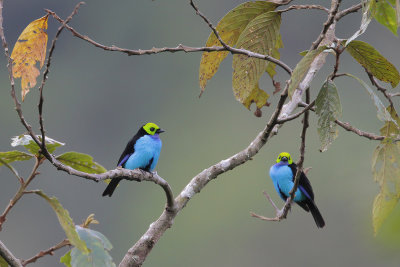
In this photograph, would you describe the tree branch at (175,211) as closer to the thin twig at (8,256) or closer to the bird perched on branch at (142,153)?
the thin twig at (8,256)

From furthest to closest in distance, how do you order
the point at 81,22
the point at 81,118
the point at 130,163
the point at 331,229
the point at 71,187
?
the point at 81,22 → the point at 81,118 → the point at 71,187 → the point at 331,229 → the point at 130,163

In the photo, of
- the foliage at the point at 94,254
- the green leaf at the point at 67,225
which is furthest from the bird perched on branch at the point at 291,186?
the green leaf at the point at 67,225

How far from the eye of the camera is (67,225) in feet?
7.71

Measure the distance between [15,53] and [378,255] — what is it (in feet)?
5.64

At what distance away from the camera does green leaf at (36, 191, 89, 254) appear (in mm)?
2342

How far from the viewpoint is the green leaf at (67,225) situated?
2.34 metres

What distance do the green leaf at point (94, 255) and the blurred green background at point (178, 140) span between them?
44.0 m

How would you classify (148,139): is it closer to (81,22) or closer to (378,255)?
(378,255)

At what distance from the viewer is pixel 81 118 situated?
73.9m

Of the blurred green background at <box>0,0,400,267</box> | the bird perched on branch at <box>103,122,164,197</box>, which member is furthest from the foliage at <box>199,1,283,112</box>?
the blurred green background at <box>0,0,400,267</box>

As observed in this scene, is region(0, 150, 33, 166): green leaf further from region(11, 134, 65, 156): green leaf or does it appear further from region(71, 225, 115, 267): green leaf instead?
region(71, 225, 115, 267): green leaf

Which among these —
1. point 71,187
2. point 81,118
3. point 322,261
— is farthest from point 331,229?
point 81,118

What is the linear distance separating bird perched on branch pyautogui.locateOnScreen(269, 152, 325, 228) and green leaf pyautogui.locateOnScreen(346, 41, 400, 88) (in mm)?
5477

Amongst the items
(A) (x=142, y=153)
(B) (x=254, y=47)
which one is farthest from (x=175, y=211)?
(A) (x=142, y=153)
